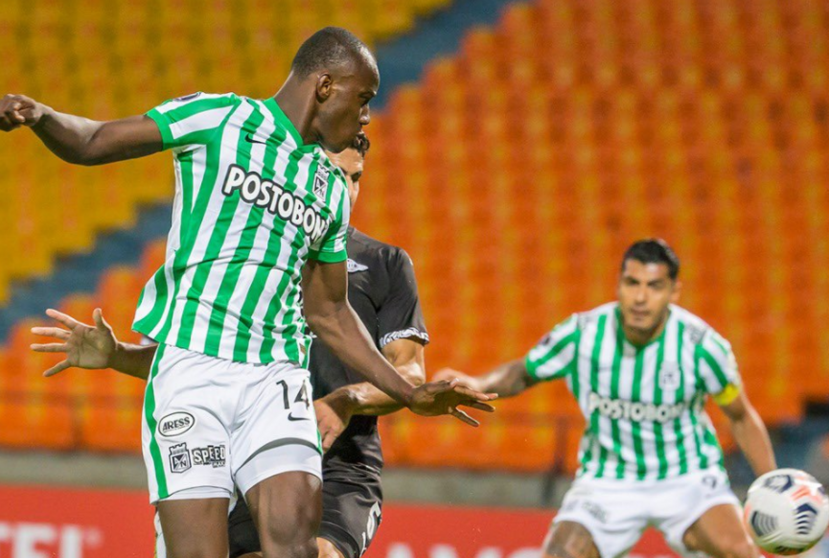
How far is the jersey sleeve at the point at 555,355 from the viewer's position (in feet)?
20.5

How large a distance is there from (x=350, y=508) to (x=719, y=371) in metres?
2.50

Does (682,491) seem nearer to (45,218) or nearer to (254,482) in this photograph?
(254,482)

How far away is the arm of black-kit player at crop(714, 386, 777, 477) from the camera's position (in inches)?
237

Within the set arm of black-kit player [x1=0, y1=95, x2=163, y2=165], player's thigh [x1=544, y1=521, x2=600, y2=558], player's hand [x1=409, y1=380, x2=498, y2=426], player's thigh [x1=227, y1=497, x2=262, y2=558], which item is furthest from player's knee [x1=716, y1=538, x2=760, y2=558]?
arm of black-kit player [x1=0, y1=95, x2=163, y2=165]

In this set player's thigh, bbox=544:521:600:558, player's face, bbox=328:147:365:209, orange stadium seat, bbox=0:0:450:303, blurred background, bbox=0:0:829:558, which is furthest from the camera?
orange stadium seat, bbox=0:0:450:303

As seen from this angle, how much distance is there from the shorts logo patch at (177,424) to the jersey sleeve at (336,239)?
66cm

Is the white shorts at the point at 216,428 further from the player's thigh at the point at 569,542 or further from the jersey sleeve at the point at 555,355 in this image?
the jersey sleeve at the point at 555,355

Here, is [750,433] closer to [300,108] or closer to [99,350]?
[300,108]

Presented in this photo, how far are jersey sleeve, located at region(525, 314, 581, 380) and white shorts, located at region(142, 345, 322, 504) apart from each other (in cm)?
287

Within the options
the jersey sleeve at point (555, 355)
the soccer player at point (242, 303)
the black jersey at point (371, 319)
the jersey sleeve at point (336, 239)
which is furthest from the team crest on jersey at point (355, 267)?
the jersey sleeve at point (555, 355)

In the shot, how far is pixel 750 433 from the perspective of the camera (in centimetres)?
604

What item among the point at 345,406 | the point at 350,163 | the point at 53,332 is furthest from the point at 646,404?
the point at 53,332

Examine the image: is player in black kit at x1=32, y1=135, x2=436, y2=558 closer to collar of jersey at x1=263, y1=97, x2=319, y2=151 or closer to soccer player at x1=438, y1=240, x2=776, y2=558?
collar of jersey at x1=263, y1=97, x2=319, y2=151

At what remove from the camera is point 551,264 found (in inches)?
413
